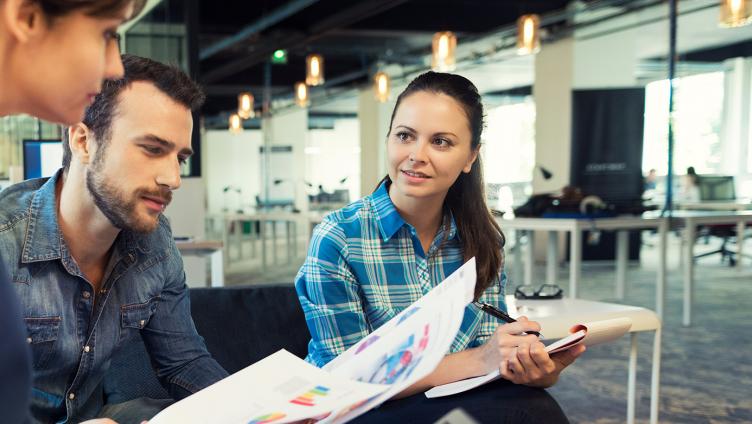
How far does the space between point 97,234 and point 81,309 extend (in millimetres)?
141

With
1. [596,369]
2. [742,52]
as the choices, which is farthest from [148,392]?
[742,52]

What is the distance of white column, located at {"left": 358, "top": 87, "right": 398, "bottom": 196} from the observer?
12.6 m

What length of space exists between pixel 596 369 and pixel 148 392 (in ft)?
9.04

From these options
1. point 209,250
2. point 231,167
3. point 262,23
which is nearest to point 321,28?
point 262,23

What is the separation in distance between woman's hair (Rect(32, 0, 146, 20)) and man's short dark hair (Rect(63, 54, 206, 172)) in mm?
683

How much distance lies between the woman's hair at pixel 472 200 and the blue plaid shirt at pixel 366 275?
0.15 ft

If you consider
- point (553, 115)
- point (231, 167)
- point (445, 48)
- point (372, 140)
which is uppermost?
point (445, 48)

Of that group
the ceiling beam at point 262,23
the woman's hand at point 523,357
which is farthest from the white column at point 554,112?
the woman's hand at point 523,357

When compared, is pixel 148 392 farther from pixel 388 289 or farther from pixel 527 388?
pixel 527 388

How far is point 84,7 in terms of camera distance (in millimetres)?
609

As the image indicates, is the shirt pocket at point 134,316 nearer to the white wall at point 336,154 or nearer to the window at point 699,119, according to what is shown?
the window at point 699,119

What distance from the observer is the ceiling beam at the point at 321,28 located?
26.4 ft

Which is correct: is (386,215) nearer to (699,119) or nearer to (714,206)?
(714,206)

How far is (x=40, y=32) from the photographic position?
1.93ft
